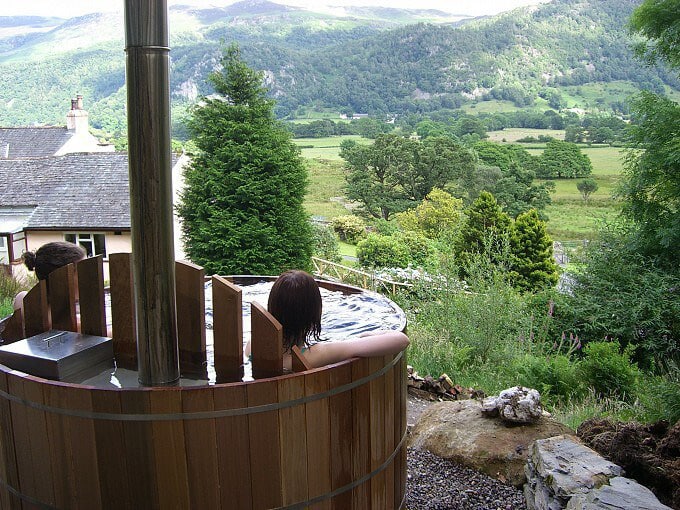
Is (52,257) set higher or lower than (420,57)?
lower

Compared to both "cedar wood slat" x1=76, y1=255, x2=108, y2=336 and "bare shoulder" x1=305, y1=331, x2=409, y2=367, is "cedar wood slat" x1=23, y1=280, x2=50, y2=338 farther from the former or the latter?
"bare shoulder" x1=305, y1=331, x2=409, y2=367

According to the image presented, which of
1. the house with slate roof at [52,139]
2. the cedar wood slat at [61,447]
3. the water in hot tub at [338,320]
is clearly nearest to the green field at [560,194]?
the house with slate roof at [52,139]

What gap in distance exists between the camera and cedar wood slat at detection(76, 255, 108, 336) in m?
2.41

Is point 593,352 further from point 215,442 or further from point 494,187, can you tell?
point 494,187

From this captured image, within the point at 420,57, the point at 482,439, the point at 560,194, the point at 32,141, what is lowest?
the point at 560,194

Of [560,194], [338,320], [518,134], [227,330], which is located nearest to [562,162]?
[560,194]

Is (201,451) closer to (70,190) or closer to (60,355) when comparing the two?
(60,355)

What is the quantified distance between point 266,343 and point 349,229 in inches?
998

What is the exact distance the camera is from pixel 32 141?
25422mm

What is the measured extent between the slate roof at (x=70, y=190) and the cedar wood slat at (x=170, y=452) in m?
15.7

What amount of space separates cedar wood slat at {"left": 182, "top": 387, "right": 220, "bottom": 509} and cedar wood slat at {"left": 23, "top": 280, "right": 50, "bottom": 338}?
3.29 feet

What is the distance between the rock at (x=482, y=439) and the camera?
11.4 ft

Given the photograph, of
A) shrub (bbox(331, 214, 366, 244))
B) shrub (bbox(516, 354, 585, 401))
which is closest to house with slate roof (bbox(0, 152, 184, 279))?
shrub (bbox(331, 214, 366, 244))

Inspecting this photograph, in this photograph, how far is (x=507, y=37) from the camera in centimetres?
6253
